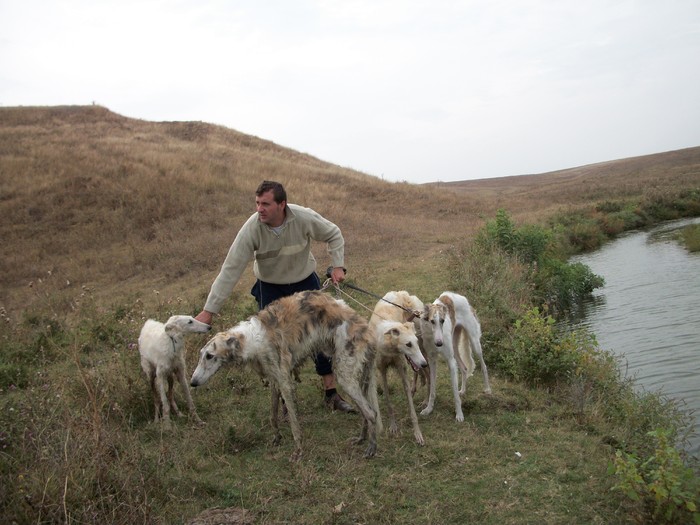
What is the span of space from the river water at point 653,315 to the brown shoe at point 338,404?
3.92m

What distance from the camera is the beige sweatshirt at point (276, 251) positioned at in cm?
590

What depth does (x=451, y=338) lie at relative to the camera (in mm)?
6484

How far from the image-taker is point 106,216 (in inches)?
824

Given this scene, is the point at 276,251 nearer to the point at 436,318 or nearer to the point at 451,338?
the point at 436,318

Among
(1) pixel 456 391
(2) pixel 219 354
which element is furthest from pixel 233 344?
(1) pixel 456 391

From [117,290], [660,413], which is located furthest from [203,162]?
[660,413]

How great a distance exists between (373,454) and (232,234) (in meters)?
15.1

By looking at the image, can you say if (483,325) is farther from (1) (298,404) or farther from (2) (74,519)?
(2) (74,519)

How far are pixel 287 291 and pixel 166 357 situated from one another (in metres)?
1.61

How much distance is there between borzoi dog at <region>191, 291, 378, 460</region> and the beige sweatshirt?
652 mm

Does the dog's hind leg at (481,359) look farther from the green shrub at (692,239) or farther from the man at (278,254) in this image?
the green shrub at (692,239)

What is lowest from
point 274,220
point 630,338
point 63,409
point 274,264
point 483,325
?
point 630,338

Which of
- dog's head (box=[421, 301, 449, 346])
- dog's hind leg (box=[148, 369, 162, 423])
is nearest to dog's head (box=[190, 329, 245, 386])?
dog's hind leg (box=[148, 369, 162, 423])

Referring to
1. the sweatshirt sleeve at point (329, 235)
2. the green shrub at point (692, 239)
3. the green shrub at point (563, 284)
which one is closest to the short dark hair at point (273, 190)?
the sweatshirt sleeve at point (329, 235)
